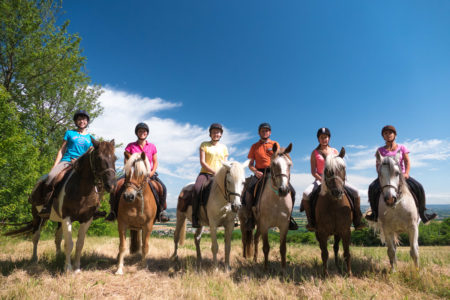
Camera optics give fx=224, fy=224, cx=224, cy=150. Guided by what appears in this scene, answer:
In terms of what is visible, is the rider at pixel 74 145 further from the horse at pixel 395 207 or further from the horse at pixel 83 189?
the horse at pixel 395 207

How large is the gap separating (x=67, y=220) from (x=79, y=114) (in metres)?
2.68

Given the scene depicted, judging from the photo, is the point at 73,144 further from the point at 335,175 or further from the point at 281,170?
the point at 335,175

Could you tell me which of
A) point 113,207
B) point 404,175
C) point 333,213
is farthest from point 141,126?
point 404,175

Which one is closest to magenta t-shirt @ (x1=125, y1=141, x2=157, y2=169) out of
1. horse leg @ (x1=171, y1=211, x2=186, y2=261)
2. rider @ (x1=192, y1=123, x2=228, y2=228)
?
rider @ (x1=192, y1=123, x2=228, y2=228)

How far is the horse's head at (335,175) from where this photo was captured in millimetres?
4457

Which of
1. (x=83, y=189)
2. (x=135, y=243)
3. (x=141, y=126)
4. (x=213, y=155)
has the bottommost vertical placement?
(x=135, y=243)

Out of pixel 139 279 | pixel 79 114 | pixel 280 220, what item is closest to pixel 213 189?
pixel 280 220

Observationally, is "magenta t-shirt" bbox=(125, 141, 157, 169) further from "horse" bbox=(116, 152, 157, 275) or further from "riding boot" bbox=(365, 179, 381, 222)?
"riding boot" bbox=(365, 179, 381, 222)

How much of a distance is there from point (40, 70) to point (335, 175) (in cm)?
2041

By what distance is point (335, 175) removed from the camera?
4.59m

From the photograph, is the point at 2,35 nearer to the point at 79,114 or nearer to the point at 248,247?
the point at 79,114

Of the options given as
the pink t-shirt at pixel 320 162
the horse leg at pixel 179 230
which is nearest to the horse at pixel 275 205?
the pink t-shirt at pixel 320 162

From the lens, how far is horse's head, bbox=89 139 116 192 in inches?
185

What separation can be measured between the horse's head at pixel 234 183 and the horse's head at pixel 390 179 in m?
3.07
